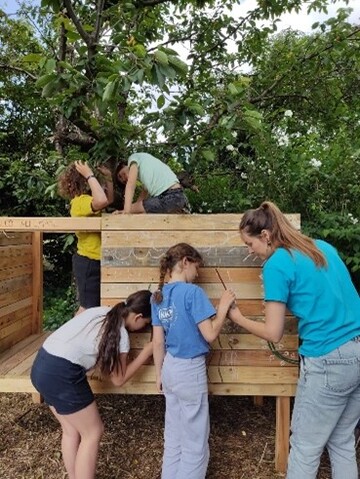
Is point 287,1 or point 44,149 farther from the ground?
point 287,1

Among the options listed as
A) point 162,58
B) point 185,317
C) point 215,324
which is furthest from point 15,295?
point 162,58

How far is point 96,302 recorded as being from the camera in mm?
3510

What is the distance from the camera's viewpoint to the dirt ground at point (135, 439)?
313 centimetres

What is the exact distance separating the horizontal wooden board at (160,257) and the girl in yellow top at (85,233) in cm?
41

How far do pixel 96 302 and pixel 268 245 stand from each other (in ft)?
5.40

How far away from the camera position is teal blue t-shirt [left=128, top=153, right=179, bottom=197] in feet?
11.1

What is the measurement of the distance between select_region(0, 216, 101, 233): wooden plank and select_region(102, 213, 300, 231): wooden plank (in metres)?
0.10

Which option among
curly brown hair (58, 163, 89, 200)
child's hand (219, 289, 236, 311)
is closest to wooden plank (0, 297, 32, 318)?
curly brown hair (58, 163, 89, 200)

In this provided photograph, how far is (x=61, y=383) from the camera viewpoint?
2.52m

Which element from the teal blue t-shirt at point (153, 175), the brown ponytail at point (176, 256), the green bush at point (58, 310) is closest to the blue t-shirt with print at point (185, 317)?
the brown ponytail at point (176, 256)

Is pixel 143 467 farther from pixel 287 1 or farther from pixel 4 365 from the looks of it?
pixel 287 1

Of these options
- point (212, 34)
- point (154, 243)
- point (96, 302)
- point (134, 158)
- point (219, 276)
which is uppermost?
point (212, 34)

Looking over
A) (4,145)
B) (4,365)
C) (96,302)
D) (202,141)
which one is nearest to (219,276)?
(96,302)

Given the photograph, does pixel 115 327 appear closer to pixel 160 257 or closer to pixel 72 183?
pixel 160 257
